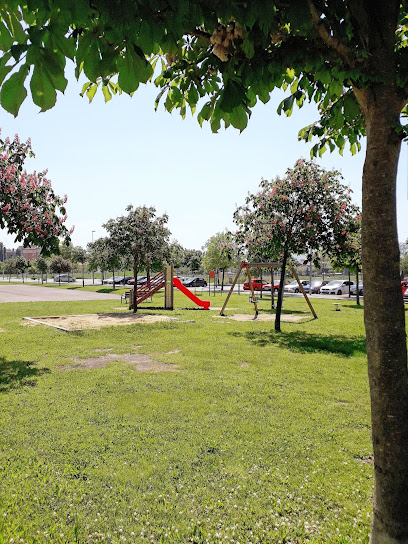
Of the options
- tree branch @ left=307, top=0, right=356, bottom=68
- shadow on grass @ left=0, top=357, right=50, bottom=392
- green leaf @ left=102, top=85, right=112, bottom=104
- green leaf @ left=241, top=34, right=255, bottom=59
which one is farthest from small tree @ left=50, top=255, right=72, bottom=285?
tree branch @ left=307, top=0, right=356, bottom=68

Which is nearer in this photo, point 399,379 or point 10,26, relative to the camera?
point 10,26

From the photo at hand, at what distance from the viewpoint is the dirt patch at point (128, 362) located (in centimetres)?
852

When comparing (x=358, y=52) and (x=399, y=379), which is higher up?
(x=358, y=52)

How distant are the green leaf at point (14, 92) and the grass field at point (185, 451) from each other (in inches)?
123

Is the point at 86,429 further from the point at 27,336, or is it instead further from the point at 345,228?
the point at 345,228

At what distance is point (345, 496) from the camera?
12.2 feet

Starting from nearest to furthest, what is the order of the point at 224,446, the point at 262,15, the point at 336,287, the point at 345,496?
1. the point at 262,15
2. the point at 345,496
3. the point at 224,446
4. the point at 336,287

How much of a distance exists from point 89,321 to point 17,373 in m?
8.41

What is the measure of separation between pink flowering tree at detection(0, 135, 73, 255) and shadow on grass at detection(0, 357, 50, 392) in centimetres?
253

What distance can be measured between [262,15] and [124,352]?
931 centimetres

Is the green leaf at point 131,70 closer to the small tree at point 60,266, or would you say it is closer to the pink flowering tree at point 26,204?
the pink flowering tree at point 26,204

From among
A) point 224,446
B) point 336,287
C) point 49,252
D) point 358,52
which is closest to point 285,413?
point 224,446

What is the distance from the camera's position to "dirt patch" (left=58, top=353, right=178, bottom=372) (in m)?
8.52

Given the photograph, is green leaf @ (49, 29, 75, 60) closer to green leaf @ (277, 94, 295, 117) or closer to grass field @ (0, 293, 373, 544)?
green leaf @ (277, 94, 295, 117)
